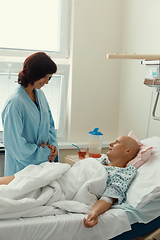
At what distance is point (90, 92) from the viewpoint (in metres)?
3.05

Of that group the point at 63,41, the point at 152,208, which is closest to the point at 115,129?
the point at 63,41

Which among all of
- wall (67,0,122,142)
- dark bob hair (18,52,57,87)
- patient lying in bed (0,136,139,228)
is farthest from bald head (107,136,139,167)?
wall (67,0,122,142)

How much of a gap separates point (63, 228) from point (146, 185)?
544 millimetres

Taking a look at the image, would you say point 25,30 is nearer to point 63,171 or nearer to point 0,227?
point 63,171

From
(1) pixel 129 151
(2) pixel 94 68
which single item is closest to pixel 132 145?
(1) pixel 129 151

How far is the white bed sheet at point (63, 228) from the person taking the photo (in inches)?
53.0

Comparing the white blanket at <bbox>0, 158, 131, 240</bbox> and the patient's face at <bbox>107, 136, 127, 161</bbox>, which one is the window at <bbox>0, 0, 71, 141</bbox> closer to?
the patient's face at <bbox>107, 136, 127, 161</bbox>

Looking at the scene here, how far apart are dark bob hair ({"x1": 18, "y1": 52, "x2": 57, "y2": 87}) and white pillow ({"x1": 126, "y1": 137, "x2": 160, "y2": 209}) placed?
0.88 m

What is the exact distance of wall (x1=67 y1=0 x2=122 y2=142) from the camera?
295 cm

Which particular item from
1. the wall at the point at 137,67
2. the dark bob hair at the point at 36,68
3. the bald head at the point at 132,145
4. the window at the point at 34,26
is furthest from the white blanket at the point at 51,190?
the window at the point at 34,26

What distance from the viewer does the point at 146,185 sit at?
66.2 inches

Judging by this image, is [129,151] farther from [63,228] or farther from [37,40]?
[37,40]

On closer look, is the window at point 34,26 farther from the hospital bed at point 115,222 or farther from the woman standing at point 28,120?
the hospital bed at point 115,222

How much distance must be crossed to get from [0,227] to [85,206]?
463 mm
